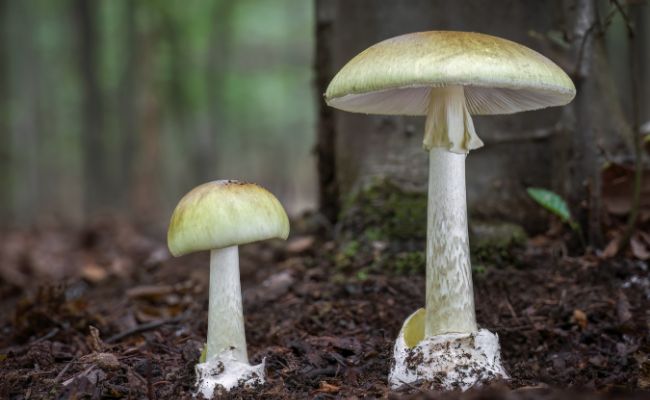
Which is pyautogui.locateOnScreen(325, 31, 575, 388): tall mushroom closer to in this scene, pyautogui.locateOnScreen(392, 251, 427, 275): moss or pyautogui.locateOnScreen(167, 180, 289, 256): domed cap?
pyautogui.locateOnScreen(167, 180, 289, 256): domed cap

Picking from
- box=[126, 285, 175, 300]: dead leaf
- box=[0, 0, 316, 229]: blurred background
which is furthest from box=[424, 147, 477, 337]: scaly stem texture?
box=[0, 0, 316, 229]: blurred background

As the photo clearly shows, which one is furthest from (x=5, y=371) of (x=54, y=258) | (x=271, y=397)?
(x=54, y=258)

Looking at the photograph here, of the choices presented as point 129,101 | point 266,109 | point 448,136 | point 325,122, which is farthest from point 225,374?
point 266,109

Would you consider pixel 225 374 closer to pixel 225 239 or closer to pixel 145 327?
pixel 225 239

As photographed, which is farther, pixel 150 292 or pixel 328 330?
pixel 150 292

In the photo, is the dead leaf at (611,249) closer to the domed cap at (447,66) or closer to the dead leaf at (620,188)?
the dead leaf at (620,188)

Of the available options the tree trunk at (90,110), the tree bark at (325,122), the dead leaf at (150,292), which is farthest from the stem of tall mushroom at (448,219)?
the tree trunk at (90,110)

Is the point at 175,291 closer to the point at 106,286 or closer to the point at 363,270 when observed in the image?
the point at 106,286
